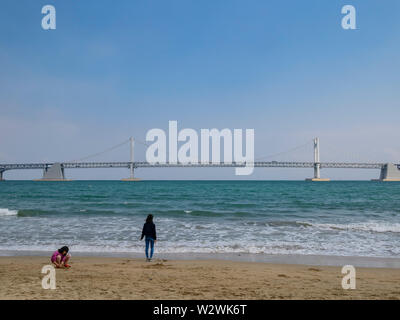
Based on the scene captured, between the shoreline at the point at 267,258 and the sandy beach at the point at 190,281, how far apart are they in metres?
0.49

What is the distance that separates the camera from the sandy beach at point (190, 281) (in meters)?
4.35

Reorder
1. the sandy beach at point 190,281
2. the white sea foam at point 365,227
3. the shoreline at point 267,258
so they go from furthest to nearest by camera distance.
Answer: the white sea foam at point 365,227
the shoreline at point 267,258
the sandy beach at point 190,281

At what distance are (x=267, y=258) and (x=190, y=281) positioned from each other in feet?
10.6

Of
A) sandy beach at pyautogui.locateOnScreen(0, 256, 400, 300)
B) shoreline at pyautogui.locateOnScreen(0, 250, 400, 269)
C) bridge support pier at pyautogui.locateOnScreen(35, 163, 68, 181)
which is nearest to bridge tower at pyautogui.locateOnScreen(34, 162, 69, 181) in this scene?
bridge support pier at pyautogui.locateOnScreen(35, 163, 68, 181)

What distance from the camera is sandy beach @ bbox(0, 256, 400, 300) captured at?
14.3 feet

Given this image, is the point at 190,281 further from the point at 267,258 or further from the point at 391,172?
the point at 391,172

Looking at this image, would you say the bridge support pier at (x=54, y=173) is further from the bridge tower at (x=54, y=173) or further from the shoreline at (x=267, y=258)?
the shoreline at (x=267, y=258)

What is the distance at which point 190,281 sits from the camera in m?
A: 5.17

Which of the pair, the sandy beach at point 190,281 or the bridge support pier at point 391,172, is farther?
the bridge support pier at point 391,172

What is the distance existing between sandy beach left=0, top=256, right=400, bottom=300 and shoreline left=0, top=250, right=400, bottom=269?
49cm

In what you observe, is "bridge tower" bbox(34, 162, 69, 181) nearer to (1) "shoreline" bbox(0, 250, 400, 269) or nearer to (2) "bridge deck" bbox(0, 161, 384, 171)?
(2) "bridge deck" bbox(0, 161, 384, 171)

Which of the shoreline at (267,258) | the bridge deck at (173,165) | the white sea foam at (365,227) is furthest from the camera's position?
the bridge deck at (173,165)

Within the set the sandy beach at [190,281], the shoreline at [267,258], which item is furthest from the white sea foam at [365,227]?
the sandy beach at [190,281]

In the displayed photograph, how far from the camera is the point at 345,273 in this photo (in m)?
5.98
